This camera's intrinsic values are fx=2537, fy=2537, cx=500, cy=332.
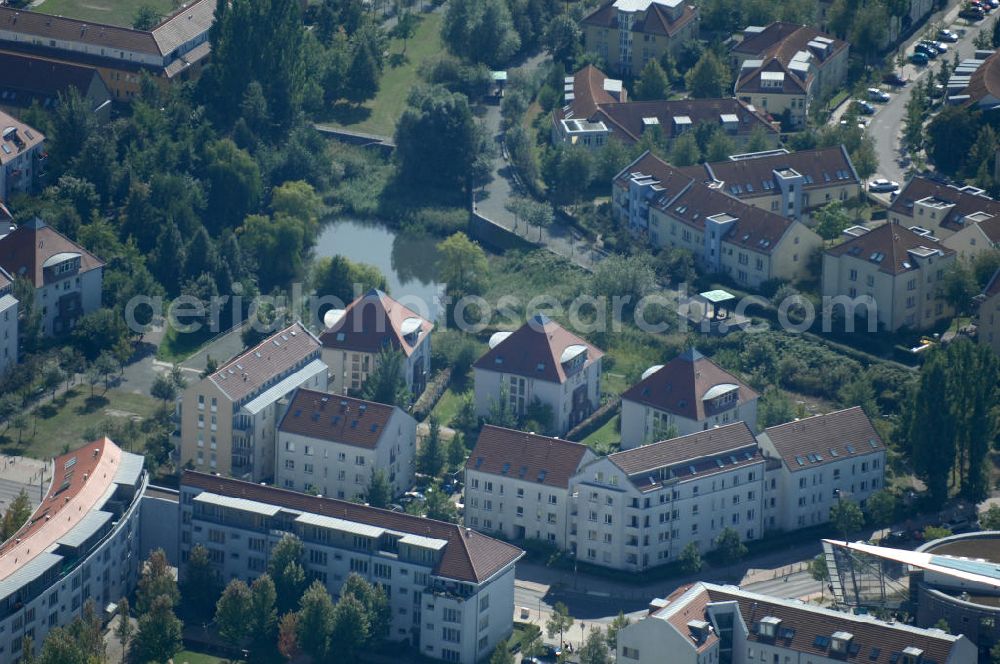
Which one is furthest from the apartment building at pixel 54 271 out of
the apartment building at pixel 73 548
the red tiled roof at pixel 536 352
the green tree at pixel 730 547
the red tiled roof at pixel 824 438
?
the green tree at pixel 730 547

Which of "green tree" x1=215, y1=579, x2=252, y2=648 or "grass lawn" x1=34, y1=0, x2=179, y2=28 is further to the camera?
"grass lawn" x1=34, y1=0, x2=179, y2=28

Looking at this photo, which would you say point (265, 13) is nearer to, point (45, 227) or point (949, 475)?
point (45, 227)

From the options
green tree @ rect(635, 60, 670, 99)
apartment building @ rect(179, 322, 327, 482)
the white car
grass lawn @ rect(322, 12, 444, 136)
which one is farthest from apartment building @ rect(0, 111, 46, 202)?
the white car

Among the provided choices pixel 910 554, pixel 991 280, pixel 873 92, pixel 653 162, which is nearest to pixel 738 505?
pixel 910 554

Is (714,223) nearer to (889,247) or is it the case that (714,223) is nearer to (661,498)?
(889,247)

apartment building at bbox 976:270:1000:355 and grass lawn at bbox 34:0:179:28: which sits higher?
grass lawn at bbox 34:0:179:28

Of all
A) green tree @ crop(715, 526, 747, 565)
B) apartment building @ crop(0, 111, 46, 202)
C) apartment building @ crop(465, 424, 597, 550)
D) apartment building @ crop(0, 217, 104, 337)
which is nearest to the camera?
green tree @ crop(715, 526, 747, 565)

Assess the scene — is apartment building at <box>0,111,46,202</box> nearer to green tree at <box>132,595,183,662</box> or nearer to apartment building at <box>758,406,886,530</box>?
green tree at <box>132,595,183,662</box>
